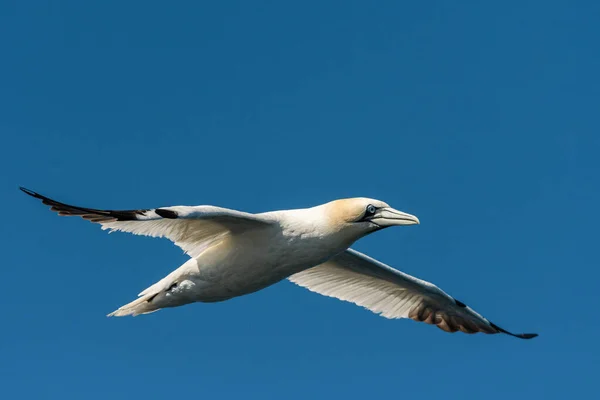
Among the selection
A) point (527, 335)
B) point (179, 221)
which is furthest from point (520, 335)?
point (179, 221)

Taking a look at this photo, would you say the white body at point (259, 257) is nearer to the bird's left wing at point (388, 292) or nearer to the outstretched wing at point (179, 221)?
the outstretched wing at point (179, 221)

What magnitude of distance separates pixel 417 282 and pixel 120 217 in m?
6.97

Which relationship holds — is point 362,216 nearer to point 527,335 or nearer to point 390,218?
point 390,218

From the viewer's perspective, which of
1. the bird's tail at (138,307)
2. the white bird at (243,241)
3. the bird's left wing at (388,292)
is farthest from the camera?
the bird's left wing at (388,292)

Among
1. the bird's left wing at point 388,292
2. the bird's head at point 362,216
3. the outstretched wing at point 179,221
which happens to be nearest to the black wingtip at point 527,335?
the bird's left wing at point 388,292

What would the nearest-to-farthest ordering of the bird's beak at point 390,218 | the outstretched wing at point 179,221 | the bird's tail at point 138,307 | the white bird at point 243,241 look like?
the outstretched wing at point 179,221, the white bird at point 243,241, the bird's beak at point 390,218, the bird's tail at point 138,307

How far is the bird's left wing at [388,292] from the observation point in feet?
60.7

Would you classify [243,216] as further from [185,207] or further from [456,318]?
[456,318]

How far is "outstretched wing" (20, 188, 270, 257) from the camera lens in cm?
1359

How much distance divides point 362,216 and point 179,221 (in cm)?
290

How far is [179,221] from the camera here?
15.5 m

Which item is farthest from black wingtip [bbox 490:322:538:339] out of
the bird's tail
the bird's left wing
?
the bird's tail

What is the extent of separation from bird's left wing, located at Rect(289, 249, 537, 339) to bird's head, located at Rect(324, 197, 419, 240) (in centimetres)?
290

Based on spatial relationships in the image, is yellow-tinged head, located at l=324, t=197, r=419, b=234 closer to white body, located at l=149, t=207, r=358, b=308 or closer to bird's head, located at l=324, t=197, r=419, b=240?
bird's head, located at l=324, t=197, r=419, b=240
